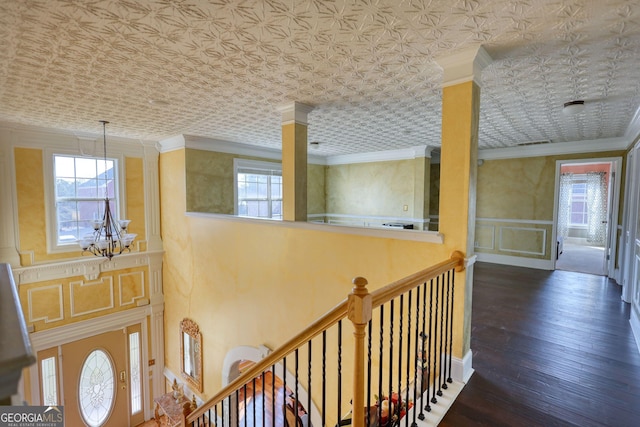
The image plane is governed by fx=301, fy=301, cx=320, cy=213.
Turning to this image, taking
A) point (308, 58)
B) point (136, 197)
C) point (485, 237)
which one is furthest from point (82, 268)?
point (485, 237)

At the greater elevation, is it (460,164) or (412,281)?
(460,164)

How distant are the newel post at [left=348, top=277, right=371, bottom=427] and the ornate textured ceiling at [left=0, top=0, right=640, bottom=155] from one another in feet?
4.93

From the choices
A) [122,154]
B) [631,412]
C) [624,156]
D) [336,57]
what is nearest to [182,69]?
[336,57]

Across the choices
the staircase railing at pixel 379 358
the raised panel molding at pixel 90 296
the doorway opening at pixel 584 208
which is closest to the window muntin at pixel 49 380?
the raised panel molding at pixel 90 296

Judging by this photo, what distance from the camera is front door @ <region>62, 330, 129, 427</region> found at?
197 inches

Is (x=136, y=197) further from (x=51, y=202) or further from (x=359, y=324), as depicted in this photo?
(x=359, y=324)

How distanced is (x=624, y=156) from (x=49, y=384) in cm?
991

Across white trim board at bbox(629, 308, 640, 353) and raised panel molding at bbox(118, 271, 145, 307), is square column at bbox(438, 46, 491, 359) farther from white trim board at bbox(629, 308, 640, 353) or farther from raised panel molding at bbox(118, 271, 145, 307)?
raised panel molding at bbox(118, 271, 145, 307)

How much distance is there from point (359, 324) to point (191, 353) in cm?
515

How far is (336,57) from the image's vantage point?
7.45 ft

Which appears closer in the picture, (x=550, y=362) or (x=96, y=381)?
(x=550, y=362)

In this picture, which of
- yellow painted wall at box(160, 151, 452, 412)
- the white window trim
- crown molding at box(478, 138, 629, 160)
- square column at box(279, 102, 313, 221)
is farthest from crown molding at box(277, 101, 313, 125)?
crown molding at box(478, 138, 629, 160)

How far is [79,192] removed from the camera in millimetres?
4992

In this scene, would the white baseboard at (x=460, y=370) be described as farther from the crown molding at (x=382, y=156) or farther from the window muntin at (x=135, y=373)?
the window muntin at (x=135, y=373)
